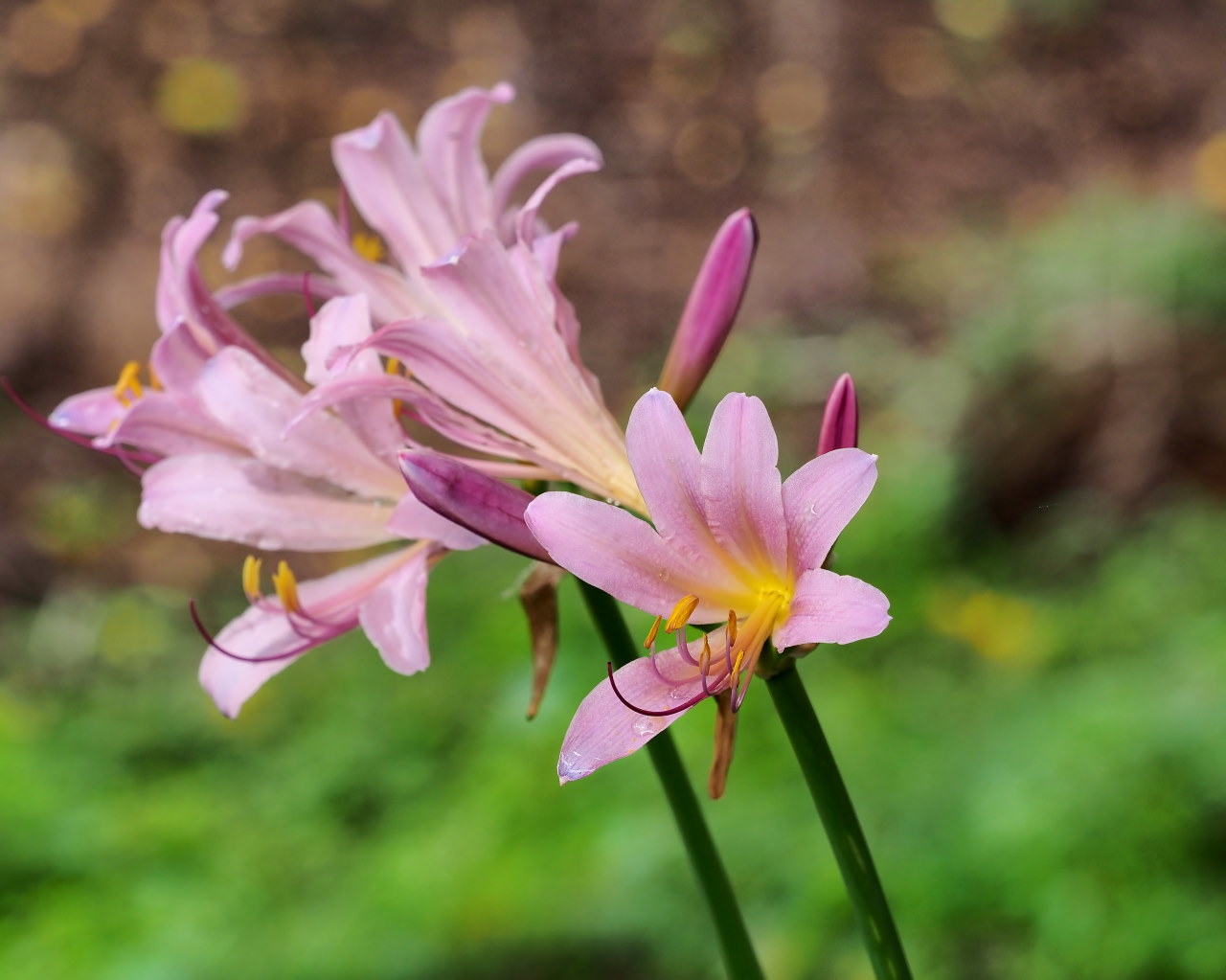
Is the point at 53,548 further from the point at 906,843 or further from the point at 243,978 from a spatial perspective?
the point at 906,843

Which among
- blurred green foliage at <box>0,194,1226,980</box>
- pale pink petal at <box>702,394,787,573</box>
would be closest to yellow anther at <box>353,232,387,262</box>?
pale pink petal at <box>702,394,787,573</box>

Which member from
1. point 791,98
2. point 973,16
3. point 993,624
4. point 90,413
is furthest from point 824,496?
point 973,16

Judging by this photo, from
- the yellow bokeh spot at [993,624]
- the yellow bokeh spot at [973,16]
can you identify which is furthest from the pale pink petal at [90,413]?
the yellow bokeh spot at [973,16]

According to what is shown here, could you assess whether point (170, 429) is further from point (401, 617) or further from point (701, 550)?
point (701, 550)

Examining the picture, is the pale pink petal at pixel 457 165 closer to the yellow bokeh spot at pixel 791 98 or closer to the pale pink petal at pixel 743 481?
the pale pink petal at pixel 743 481

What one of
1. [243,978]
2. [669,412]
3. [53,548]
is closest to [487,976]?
[243,978]
